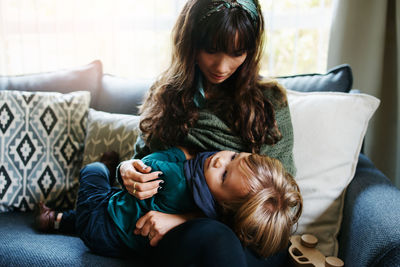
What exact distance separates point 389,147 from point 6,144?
6.33ft

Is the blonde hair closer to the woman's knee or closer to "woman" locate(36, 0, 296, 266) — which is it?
"woman" locate(36, 0, 296, 266)

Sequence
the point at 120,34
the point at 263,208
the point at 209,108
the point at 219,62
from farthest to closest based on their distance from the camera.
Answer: the point at 120,34 → the point at 209,108 → the point at 219,62 → the point at 263,208

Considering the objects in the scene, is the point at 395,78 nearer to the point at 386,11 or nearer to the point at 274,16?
the point at 386,11

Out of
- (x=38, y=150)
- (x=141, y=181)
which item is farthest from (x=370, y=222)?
(x=38, y=150)

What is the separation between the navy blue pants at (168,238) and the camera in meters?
0.85

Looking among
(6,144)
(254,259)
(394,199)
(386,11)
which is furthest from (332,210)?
(6,144)

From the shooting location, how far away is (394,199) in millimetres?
1030

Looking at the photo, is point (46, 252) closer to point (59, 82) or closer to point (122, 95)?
point (122, 95)

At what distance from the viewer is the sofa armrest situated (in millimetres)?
869

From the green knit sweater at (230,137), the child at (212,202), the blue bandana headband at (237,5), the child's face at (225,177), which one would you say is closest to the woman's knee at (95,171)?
the child at (212,202)

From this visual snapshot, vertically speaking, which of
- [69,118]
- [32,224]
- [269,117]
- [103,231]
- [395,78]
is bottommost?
[32,224]

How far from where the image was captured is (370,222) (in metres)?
0.98

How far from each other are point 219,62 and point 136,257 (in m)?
0.73

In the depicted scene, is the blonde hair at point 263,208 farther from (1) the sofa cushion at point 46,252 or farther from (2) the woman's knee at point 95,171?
(2) the woman's knee at point 95,171
